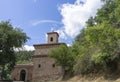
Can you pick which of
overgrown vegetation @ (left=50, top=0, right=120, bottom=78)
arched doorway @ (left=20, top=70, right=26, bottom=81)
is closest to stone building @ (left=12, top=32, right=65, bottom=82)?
arched doorway @ (left=20, top=70, right=26, bottom=81)

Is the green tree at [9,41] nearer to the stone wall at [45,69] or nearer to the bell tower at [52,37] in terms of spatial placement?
the stone wall at [45,69]

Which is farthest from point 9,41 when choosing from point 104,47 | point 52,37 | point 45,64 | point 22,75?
point 104,47

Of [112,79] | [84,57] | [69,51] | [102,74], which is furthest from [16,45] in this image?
[112,79]

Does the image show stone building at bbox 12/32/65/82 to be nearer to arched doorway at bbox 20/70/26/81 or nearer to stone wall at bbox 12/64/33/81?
stone wall at bbox 12/64/33/81

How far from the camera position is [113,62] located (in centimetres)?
2361

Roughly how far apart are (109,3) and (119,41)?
1410cm

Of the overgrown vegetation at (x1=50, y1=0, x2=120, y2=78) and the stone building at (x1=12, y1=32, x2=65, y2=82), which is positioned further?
the stone building at (x1=12, y1=32, x2=65, y2=82)

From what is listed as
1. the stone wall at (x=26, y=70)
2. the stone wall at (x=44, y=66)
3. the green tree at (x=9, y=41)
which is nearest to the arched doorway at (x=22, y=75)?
the stone wall at (x=26, y=70)

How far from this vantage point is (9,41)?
126 ft

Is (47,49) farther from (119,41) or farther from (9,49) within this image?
(119,41)

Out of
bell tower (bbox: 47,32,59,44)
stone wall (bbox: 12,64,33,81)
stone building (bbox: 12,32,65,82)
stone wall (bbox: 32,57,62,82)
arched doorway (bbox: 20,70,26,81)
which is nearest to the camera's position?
stone wall (bbox: 32,57,62,82)

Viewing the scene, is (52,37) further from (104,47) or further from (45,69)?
(104,47)

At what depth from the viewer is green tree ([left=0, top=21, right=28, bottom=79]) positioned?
37.6 metres

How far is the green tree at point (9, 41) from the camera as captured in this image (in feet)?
123
